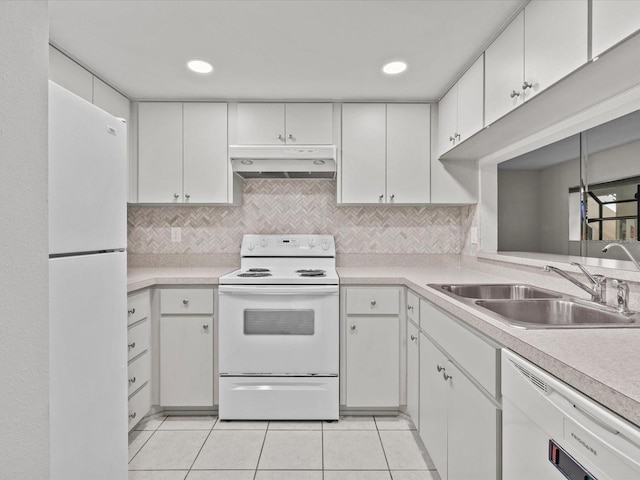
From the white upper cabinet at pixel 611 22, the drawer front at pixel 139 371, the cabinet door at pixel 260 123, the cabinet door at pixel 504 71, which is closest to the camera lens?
the white upper cabinet at pixel 611 22

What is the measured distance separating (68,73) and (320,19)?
1.47 metres

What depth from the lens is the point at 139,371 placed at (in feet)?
6.82

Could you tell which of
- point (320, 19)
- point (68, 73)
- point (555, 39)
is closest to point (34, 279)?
point (320, 19)

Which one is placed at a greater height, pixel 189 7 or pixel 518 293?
pixel 189 7

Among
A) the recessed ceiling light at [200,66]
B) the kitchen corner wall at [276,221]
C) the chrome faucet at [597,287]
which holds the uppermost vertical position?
the recessed ceiling light at [200,66]

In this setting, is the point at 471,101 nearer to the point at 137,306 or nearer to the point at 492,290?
the point at 492,290

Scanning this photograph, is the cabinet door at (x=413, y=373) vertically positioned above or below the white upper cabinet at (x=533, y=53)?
below

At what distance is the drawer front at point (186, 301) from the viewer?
2.22 meters

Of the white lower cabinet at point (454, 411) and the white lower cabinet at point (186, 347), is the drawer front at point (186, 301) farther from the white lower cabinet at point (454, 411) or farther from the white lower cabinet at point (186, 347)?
the white lower cabinet at point (454, 411)

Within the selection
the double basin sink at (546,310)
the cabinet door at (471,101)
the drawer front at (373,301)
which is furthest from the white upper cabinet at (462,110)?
the drawer front at (373,301)

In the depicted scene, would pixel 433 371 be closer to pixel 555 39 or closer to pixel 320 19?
pixel 555 39

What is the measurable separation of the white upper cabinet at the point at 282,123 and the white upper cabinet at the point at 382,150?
0.64 ft

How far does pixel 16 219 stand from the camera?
1.91 ft

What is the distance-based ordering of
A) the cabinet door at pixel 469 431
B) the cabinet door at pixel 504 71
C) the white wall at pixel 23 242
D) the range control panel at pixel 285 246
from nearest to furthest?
the white wall at pixel 23 242, the cabinet door at pixel 469 431, the cabinet door at pixel 504 71, the range control panel at pixel 285 246
